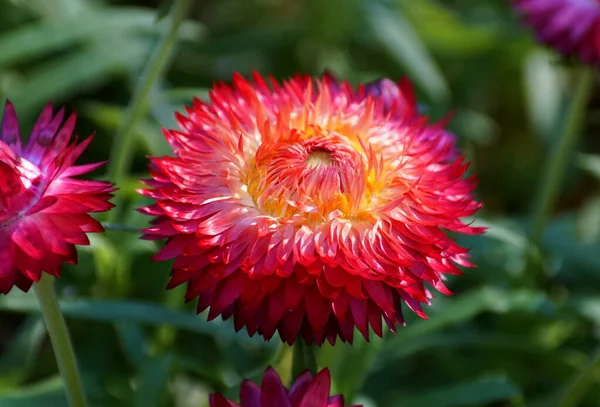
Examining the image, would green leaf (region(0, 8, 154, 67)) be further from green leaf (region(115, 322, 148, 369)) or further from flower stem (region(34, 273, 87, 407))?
flower stem (region(34, 273, 87, 407))

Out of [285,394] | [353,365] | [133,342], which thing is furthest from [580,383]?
[133,342]

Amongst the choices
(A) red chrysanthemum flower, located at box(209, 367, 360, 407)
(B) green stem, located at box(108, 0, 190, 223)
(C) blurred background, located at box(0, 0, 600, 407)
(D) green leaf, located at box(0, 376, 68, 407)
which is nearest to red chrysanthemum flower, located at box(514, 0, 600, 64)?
(C) blurred background, located at box(0, 0, 600, 407)

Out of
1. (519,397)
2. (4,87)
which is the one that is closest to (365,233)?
(519,397)

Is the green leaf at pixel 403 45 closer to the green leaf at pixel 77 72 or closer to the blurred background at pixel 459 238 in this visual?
the blurred background at pixel 459 238

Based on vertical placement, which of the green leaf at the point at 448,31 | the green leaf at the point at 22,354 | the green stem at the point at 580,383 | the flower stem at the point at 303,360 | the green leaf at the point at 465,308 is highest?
the green leaf at the point at 448,31

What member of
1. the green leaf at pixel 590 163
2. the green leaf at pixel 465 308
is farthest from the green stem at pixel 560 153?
the green leaf at pixel 465 308

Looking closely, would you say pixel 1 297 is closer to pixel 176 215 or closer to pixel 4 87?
pixel 176 215

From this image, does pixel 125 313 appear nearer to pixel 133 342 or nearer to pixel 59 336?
pixel 133 342
